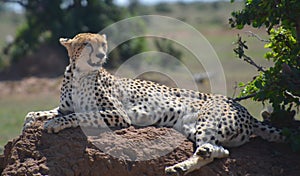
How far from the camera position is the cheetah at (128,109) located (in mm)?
5895

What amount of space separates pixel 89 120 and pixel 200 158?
1.04 m

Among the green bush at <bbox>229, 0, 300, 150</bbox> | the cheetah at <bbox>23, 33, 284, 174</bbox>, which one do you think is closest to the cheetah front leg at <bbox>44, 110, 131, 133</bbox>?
the cheetah at <bbox>23, 33, 284, 174</bbox>

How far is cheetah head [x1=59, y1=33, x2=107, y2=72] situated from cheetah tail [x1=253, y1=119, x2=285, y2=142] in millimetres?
1560

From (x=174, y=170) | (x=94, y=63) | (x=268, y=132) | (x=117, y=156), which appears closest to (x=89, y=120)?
(x=117, y=156)

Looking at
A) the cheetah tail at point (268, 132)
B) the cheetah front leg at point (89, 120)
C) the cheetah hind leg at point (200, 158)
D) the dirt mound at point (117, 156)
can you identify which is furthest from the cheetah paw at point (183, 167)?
the cheetah tail at point (268, 132)

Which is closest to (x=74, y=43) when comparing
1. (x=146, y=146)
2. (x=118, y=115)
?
(x=118, y=115)

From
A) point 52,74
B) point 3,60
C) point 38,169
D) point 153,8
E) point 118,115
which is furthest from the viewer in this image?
point 153,8

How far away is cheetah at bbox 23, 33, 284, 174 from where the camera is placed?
5.89 metres

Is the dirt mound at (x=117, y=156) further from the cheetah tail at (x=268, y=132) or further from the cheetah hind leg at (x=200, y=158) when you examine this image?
the cheetah tail at (x=268, y=132)

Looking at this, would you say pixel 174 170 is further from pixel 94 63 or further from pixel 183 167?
pixel 94 63

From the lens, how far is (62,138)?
5762mm

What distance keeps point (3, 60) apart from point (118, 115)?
1647cm

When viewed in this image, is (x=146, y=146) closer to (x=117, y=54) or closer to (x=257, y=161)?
(x=257, y=161)

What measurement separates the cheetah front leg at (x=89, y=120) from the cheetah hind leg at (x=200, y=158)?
75cm
